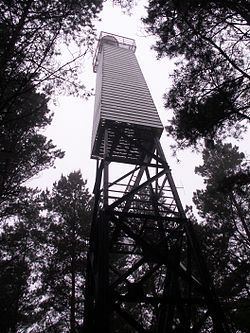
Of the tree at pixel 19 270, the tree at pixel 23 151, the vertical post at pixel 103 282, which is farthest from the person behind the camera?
the tree at pixel 19 270

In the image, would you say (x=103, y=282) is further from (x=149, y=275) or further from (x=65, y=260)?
(x=65, y=260)

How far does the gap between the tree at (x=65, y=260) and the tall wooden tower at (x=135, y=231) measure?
66.2 inches

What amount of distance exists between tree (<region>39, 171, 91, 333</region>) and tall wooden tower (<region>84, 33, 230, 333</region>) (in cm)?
168

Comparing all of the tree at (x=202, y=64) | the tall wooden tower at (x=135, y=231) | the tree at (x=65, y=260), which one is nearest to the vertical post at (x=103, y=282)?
the tall wooden tower at (x=135, y=231)

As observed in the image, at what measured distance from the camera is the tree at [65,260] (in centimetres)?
1214

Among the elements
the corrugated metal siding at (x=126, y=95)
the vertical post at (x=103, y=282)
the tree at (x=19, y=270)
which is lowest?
the vertical post at (x=103, y=282)

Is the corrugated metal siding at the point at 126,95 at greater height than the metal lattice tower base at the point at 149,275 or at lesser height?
greater

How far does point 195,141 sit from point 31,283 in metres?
11.4

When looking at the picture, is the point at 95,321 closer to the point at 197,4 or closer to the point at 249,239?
the point at 197,4

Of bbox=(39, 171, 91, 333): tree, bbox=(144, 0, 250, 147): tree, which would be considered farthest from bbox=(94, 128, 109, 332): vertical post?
bbox=(39, 171, 91, 333): tree

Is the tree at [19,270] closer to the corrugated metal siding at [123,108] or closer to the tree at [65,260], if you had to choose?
the tree at [65,260]

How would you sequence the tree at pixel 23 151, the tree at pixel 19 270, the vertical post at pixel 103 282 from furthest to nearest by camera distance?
the tree at pixel 19 270
the tree at pixel 23 151
the vertical post at pixel 103 282

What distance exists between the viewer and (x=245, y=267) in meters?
9.84

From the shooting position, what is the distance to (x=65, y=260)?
41.5 feet
